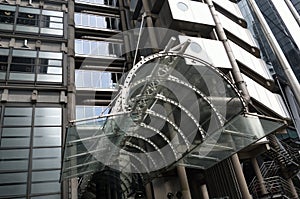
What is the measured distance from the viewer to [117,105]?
10.8 metres

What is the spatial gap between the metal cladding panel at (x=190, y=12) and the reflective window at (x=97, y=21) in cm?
1025

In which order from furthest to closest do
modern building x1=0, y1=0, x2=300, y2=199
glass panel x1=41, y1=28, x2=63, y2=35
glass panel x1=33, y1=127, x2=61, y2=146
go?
glass panel x1=41, y1=28, x2=63, y2=35 → glass panel x1=33, y1=127, x2=61, y2=146 → modern building x1=0, y1=0, x2=300, y2=199

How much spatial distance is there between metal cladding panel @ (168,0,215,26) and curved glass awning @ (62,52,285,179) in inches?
393

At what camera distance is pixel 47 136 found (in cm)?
1680

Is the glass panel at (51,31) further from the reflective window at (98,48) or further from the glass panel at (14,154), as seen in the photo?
the glass panel at (14,154)

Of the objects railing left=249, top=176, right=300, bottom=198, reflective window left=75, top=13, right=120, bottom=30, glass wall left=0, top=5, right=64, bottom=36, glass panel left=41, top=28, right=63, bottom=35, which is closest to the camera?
railing left=249, top=176, right=300, bottom=198

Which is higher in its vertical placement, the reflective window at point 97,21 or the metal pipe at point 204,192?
the reflective window at point 97,21

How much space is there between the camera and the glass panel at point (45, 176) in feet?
49.8

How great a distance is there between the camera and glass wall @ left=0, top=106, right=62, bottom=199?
14766 millimetres

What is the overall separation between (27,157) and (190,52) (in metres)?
13.1

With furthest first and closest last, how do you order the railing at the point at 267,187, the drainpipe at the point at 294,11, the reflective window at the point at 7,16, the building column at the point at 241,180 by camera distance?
the reflective window at the point at 7,16
the railing at the point at 267,187
the building column at the point at 241,180
the drainpipe at the point at 294,11

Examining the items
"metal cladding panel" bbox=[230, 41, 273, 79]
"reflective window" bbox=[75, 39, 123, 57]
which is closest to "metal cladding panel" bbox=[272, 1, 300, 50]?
"metal cladding panel" bbox=[230, 41, 273, 79]

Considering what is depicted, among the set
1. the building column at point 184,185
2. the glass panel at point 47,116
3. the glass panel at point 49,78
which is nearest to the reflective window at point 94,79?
the glass panel at point 49,78

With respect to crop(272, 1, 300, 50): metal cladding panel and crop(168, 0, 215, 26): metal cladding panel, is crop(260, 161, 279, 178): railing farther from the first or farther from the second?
crop(272, 1, 300, 50): metal cladding panel
